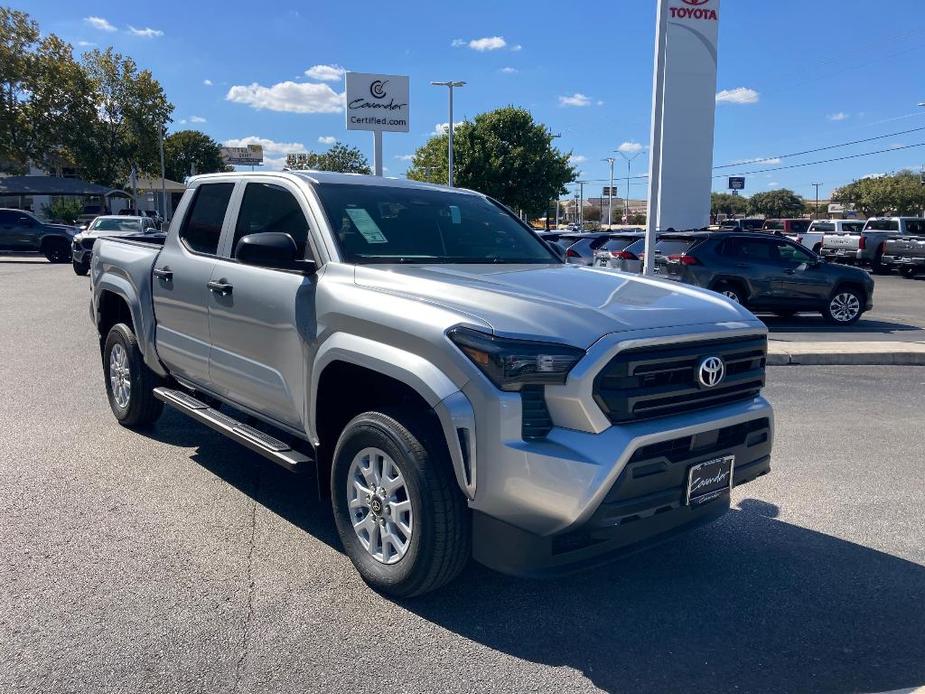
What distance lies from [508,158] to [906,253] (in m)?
26.0

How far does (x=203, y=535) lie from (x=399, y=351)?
1.79 m

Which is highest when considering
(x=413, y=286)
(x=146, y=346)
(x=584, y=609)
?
(x=413, y=286)

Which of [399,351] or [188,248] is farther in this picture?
[188,248]

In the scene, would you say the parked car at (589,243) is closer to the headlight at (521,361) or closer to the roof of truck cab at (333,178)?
the roof of truck cab at (333,178)

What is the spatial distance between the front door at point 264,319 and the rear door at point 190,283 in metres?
0.17

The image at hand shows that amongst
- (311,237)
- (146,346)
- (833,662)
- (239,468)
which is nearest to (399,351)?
(311,237)

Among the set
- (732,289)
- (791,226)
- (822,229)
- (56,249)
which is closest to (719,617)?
(732,289)

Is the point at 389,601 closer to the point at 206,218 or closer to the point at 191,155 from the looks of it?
the point at 206,218

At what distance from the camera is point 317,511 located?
480 centimetres

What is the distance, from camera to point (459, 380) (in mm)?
3164

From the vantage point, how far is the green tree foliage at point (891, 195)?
261ft

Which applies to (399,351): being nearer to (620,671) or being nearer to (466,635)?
(466,635)

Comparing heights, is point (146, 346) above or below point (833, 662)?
above

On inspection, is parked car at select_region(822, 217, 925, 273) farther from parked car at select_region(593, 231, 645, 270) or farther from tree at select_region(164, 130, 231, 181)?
tree at select_region(164, 130, 231, 181)
